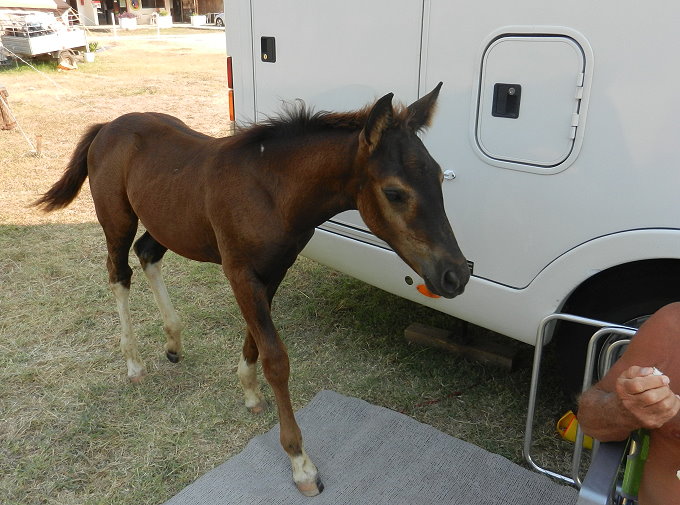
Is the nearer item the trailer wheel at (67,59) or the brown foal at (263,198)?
the brown foal at (263,198)

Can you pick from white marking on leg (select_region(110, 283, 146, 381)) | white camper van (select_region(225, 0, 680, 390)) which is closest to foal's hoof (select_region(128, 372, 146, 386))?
white marking on leg (select_region(110, 283, 146, 381))

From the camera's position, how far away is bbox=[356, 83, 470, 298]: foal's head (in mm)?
1980

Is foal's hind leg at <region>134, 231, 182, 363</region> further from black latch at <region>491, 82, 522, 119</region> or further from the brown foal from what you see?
black latch at <region>491, 82, 522, 119</region>

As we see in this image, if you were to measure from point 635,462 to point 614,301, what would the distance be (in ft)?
3.41

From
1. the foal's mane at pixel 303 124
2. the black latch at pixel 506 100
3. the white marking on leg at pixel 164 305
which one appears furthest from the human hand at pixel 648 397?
the white marking on leg at pixel 164 305

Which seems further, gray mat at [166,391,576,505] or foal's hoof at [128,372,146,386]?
foal's hoof at [128,372,146,386]

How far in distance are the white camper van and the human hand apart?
998 millimetres

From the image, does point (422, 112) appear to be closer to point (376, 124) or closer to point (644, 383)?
point (376, 124)

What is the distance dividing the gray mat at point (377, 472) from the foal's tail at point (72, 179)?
73.8 inches

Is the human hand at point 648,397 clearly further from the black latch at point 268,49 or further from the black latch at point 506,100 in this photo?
the black latch at point 268,49

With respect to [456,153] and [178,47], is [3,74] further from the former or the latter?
[456,153]

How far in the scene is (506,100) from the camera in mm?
2490

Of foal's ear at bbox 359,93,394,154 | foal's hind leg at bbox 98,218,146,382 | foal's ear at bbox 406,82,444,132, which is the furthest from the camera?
foal's hind leg at bbox 98,218,146,382

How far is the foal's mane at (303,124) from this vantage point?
227cm
